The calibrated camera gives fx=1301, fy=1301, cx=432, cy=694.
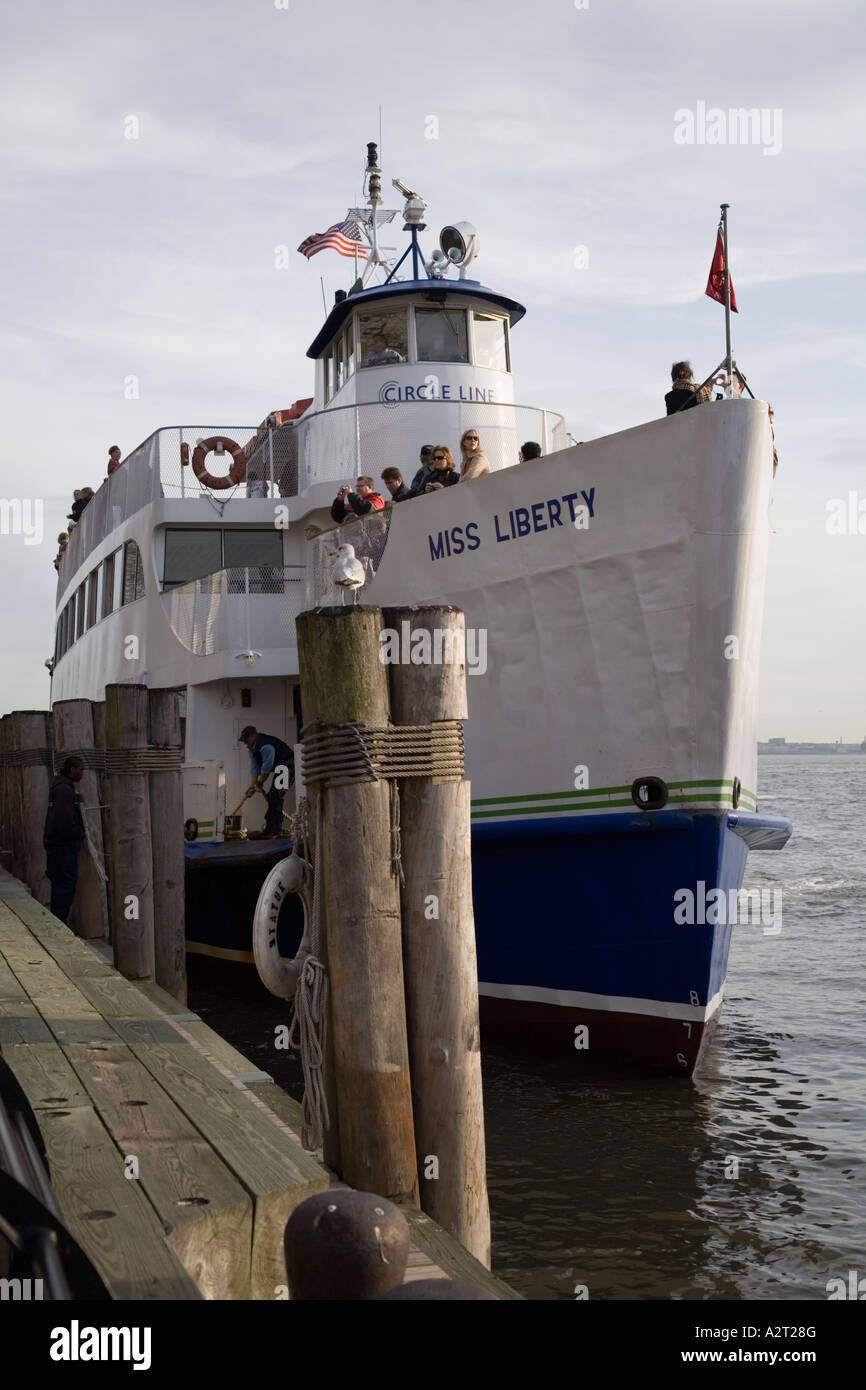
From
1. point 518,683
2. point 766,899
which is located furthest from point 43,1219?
point 766,899

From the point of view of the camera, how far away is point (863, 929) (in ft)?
63.3

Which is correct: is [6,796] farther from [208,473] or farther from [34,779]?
[208,473]

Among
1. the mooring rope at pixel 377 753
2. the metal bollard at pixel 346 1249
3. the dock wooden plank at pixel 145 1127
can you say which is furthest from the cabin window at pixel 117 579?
the metal bollard at pixel 346 1249

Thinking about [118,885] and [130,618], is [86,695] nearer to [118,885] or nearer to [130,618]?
[130,618]

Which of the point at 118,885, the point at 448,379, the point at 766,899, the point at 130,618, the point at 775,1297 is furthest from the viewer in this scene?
the point at 766,899

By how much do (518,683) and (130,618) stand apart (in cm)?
785

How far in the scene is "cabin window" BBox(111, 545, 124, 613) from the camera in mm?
16875

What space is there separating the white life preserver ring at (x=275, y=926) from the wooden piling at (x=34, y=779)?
7006 millimetres

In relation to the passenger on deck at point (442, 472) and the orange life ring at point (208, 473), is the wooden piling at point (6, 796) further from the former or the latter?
the passenger on deck at point (442, 472)

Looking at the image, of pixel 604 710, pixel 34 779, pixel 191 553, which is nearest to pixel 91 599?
pixel 191 553

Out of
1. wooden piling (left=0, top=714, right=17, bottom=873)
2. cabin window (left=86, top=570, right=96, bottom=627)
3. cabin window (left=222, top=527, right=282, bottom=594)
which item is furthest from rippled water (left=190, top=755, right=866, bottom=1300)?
cabin window (left=86, top=570, right=96, bottom=627)

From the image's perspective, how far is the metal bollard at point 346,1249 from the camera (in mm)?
2693

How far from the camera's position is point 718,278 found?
9.63m

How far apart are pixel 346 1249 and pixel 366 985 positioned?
1.76 metres
